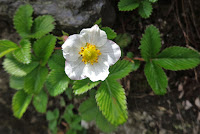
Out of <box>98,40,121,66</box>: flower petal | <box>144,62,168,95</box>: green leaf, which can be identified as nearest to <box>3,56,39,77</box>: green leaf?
<box>98,40,121,66</box>: flower petal

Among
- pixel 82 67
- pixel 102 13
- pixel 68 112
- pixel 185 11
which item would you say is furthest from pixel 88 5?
pixel 68 112

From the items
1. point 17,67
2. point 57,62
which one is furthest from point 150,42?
point 17,67

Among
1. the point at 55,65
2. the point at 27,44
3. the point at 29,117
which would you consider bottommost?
the point at 29,117

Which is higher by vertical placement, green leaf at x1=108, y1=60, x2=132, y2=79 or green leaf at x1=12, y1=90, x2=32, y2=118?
green leaf at x1=108, y1=60, x2=132, y2=79

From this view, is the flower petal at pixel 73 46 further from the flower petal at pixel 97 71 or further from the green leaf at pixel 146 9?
the green leaf at pixel 146 9

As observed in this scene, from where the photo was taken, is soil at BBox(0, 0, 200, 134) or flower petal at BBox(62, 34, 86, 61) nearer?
flower petal at BBox(62, 34, 86, 61)

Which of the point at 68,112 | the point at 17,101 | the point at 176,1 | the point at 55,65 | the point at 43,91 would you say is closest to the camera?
the point at 55,65

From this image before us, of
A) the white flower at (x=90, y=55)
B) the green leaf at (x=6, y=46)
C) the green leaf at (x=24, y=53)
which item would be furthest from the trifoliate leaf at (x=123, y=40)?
the green leaf at (x=6, y=46)

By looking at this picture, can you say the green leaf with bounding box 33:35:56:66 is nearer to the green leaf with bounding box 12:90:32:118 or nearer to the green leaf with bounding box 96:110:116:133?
the green leaf with bounding box 12:90:32:118

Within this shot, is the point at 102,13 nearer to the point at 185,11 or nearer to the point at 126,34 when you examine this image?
the point at 126,34
